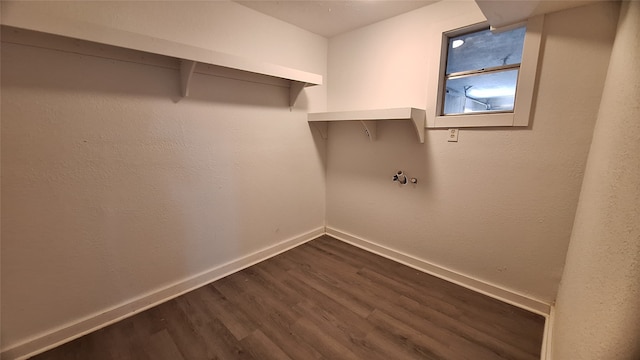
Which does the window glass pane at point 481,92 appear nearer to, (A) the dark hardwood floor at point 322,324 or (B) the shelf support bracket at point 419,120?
(B) the shelf support bracket at point 419,120

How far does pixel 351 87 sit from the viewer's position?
273 centimetres

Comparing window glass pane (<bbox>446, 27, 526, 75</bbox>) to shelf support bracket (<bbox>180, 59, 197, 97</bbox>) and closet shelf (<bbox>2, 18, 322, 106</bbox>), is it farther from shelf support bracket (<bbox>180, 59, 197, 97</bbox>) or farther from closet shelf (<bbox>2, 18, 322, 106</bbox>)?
shelf support bracket (<bbox>180, 59, 197, 97</bbox>)

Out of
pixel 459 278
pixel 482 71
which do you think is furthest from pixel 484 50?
pixel 459 278

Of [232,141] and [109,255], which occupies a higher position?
[232,141]

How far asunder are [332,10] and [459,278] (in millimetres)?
2533

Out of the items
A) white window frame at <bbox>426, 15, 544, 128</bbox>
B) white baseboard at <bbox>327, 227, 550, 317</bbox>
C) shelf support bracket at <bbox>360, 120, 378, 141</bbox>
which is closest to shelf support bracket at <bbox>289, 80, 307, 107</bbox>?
shelf support bracket at <bbox>360, 120, 378, 141</bbox>

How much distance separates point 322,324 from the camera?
173 centimetres

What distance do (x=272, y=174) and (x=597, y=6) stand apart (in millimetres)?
2528

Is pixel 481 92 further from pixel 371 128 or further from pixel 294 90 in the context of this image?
pixel 294 90

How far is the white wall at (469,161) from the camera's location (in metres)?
1.60

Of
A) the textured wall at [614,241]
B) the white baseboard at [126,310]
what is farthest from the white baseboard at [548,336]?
the white baseboard at [126,310]

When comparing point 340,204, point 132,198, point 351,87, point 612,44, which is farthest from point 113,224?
point 612,44

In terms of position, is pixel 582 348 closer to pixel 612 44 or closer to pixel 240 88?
pixel 612 44

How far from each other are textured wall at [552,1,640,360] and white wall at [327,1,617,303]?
0.45 meters
